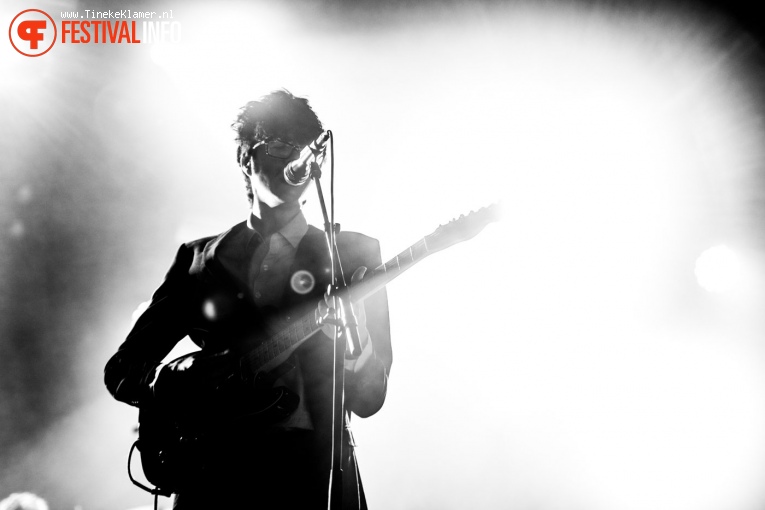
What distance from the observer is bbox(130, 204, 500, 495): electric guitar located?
61.9 inches

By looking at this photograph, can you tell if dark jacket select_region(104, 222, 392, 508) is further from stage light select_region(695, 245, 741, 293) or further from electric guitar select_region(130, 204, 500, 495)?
stage light select_region(695, 245, 741, 293)

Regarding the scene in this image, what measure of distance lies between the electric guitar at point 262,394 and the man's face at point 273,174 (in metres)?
0.48

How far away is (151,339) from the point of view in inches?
78.1

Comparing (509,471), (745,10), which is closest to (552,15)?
(745,10)

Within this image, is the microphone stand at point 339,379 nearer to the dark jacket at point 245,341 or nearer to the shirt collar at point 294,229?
the dark jacket at point 245,341

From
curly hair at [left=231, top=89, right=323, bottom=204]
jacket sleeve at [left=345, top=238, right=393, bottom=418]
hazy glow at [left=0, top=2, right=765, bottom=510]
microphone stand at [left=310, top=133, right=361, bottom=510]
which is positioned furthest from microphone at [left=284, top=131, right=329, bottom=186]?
hazy glow at [left=0, top=2, right=765, bottom=510]

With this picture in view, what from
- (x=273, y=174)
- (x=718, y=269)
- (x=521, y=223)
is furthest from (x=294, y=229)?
(x=718, y=269)

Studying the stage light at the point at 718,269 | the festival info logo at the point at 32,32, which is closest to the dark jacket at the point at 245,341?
the festival info logo at the point at 32,32

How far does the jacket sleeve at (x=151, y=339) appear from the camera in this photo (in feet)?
6.15

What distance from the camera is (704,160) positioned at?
397 cm

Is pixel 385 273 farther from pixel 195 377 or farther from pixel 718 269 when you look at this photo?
pixel 718 269

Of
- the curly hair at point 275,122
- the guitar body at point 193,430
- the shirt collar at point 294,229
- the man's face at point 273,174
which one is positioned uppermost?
the curly hair at point 275,122

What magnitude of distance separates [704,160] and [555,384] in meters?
1.99

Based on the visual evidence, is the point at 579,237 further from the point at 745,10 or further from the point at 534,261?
the point at 745,10
